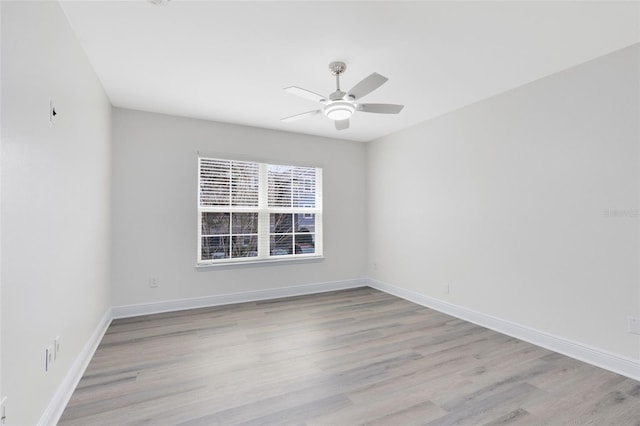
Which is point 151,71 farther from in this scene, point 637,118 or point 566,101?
point 637,118

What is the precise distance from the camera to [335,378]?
2229 mm

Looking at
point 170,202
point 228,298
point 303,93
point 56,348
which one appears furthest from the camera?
point 228,298

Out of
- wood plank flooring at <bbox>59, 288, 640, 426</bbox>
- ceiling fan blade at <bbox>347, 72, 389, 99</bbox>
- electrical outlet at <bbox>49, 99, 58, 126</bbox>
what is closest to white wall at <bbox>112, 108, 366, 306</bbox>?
wood plank flooring at <bbox>59, 288, 640, 426</bbox>

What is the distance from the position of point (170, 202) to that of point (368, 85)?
9.52 ft

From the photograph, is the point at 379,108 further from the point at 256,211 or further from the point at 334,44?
the point at 256,211

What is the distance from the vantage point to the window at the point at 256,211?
13.3ft

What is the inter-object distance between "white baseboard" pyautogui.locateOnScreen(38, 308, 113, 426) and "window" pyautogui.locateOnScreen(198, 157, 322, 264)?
148 cm

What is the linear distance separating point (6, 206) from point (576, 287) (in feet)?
12.5

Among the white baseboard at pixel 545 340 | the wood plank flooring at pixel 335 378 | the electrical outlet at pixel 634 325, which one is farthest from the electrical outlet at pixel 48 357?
the electrical outlet at pixel 634 325

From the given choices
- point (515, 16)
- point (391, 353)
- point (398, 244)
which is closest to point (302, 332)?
point (391, 353)

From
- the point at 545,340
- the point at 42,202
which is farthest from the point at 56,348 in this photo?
the point at 545,340

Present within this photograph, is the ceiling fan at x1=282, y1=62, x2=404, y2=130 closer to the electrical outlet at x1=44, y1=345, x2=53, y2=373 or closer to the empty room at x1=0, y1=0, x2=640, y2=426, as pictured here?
the empty room at x1=0, y1=0, x2=640, y2=426

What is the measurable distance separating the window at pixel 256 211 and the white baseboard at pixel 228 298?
49 centimetres

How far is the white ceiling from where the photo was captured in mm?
1899
